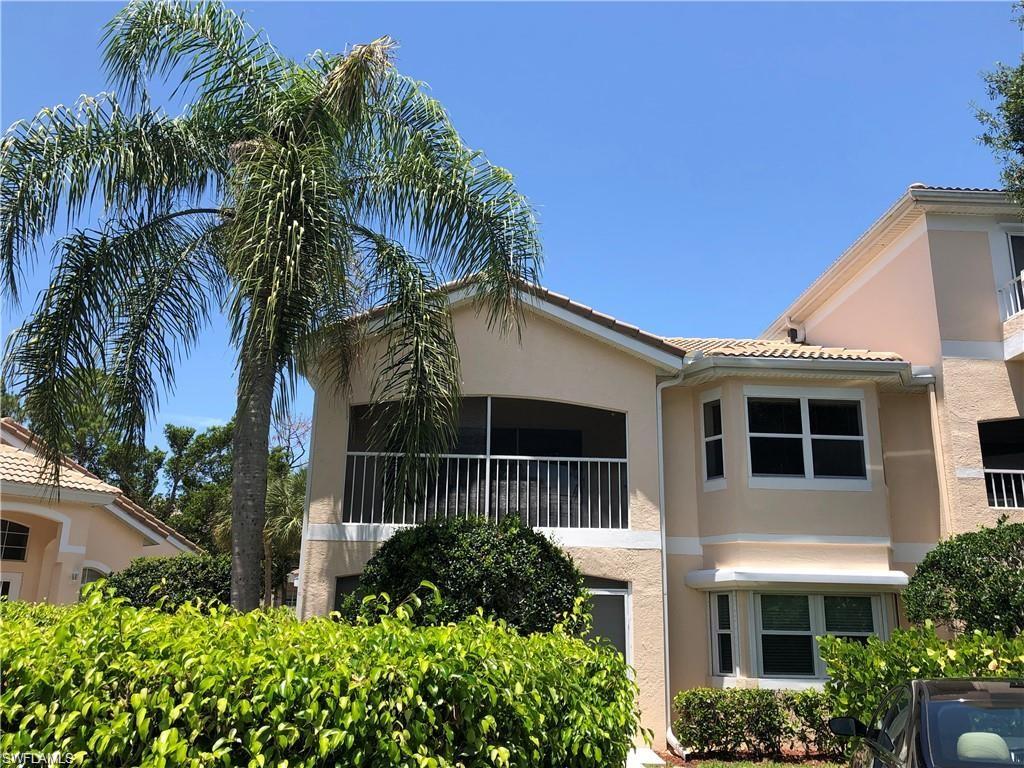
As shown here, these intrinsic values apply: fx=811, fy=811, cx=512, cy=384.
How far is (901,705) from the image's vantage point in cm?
611

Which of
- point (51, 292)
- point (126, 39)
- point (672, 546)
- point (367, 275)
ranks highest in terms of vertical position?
point (126, 39)

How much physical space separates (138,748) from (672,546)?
11048 millimetres

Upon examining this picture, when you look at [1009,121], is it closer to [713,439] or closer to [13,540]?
[713,439]

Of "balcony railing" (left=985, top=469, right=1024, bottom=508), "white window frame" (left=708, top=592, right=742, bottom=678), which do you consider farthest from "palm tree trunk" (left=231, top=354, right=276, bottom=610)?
"balcony railing" (left=985, top=469, right=1024, bottom=508)

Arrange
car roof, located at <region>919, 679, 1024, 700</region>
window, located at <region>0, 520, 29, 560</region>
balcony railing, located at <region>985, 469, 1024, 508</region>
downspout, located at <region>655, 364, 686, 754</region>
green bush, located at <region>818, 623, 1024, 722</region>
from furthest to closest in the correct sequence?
window, located at <region>0, 520, 29, 560</region> → balcony railing, located at <region>985, 469, 1024, 508</region> → downspout, located at <region>655, 364, 686, 754</region> → green bush, located at <region>818, 623, 1024, 722</region> → car roof, located at <region>919, 679, 1024, 700</region>

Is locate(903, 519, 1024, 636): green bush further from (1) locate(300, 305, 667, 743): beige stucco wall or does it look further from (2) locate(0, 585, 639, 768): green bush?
(2) locate(0, 585, 639, 768): green bush

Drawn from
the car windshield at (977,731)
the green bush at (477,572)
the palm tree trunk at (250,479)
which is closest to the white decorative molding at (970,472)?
the green bush at (477,572)

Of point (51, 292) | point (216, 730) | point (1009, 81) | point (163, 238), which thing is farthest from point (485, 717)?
point (1009, 81)

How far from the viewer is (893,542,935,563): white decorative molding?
46.6ft

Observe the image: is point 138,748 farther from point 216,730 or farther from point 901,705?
point 901,705

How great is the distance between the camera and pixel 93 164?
970cm

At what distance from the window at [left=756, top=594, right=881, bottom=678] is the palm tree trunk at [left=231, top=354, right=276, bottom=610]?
27.1 ft

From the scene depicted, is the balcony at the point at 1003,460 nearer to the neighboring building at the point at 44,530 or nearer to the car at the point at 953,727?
the car at the point at 953,727

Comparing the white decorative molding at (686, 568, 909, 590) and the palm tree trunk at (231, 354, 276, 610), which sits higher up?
the palm tree trunk at (231, 354, 276, 610)
